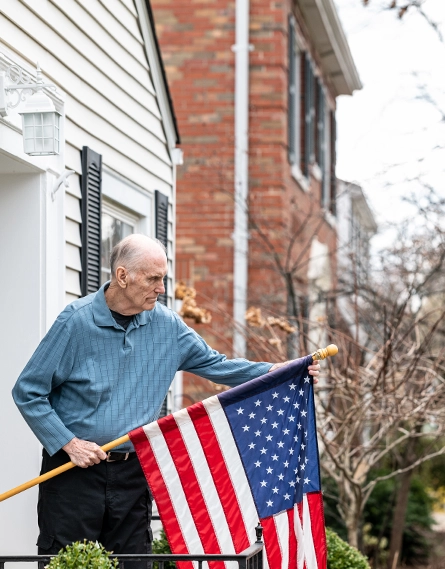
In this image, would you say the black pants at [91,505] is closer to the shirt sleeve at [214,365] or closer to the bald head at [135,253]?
the shirt sleeve at [214,365]

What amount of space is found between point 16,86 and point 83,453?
171cm

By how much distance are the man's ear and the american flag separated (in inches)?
23.8

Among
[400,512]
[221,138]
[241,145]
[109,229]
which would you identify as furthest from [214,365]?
[221,138]

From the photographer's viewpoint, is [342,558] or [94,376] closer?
[94,376]

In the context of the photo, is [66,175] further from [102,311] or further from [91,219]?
[102,311]

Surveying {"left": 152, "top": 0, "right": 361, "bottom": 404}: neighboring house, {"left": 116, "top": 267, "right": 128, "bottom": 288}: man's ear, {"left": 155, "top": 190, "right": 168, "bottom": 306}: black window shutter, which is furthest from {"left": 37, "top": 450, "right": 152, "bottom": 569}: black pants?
{"left": 152, "top": 0, "right": 361, "bottom": 404}: neighboring house

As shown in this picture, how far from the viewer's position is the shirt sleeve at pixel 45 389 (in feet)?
13.5

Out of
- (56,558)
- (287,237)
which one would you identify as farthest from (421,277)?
(56,558)

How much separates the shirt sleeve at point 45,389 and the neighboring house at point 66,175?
823 millimetres

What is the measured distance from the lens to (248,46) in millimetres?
11008

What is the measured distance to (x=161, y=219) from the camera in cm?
747

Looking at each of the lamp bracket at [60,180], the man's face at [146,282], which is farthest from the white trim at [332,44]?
the man's face at [146,282]

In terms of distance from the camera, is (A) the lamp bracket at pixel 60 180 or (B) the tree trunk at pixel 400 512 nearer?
(A) the lamp bracket at pixel 60 180

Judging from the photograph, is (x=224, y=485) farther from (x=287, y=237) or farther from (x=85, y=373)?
(x=287, y=237)
